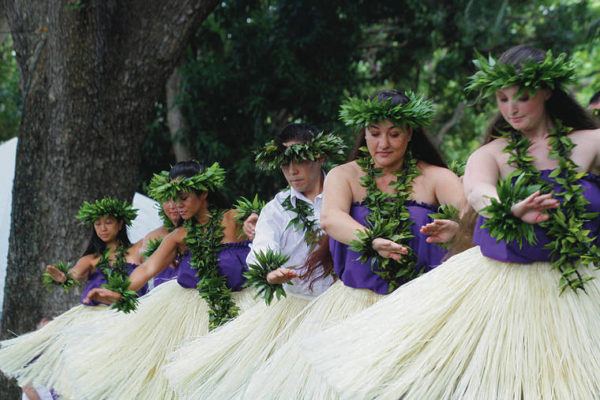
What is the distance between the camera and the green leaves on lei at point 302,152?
13.0 ft

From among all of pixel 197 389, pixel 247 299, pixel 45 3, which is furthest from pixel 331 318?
pixel 45 3

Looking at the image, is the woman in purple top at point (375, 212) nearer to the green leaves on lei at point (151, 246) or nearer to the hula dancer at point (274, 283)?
the hula dancer at point (274, 283)

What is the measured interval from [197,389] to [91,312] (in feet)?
6.78

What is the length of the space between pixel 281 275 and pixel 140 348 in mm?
1467

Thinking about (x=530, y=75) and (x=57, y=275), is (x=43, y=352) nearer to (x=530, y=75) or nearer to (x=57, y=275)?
(x=57, y=275)

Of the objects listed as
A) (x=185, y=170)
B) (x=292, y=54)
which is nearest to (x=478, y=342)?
(x=185, y=170)

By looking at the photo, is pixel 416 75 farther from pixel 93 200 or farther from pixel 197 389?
pixel 197 389

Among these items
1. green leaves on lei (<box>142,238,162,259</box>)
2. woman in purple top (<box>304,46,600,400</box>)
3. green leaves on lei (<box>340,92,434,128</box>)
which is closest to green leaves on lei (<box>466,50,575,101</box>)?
woman in purple top (<box>304,46,600,400</box>)

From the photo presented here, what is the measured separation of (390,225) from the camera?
325cm

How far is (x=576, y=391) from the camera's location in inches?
98.3

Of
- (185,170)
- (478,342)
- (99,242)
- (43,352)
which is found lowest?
(43,352)

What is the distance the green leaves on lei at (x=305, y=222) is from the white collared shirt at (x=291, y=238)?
0.02 metres

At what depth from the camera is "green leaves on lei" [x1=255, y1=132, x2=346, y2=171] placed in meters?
3.97

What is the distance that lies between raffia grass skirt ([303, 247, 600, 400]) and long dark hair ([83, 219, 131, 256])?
3.16 meters
